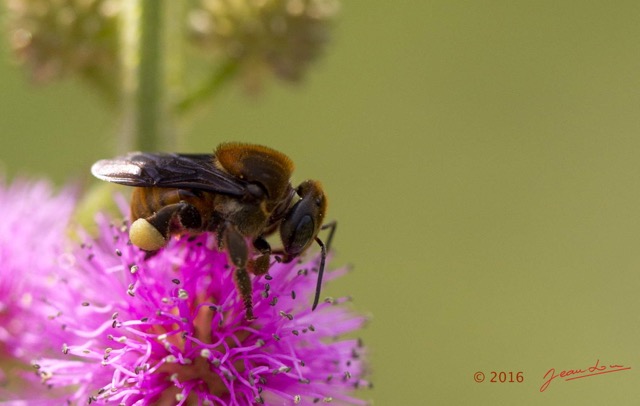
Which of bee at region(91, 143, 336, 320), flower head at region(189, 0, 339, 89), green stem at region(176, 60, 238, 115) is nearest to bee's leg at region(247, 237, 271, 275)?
bee at region(91, 143, 336, 320)

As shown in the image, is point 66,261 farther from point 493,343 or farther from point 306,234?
point 493,343

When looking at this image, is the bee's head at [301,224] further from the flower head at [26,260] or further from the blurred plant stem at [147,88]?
the flower head at [26,260]

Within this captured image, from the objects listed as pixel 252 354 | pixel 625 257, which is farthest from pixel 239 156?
pixel 625 257

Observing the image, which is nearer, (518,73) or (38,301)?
(38,301)
